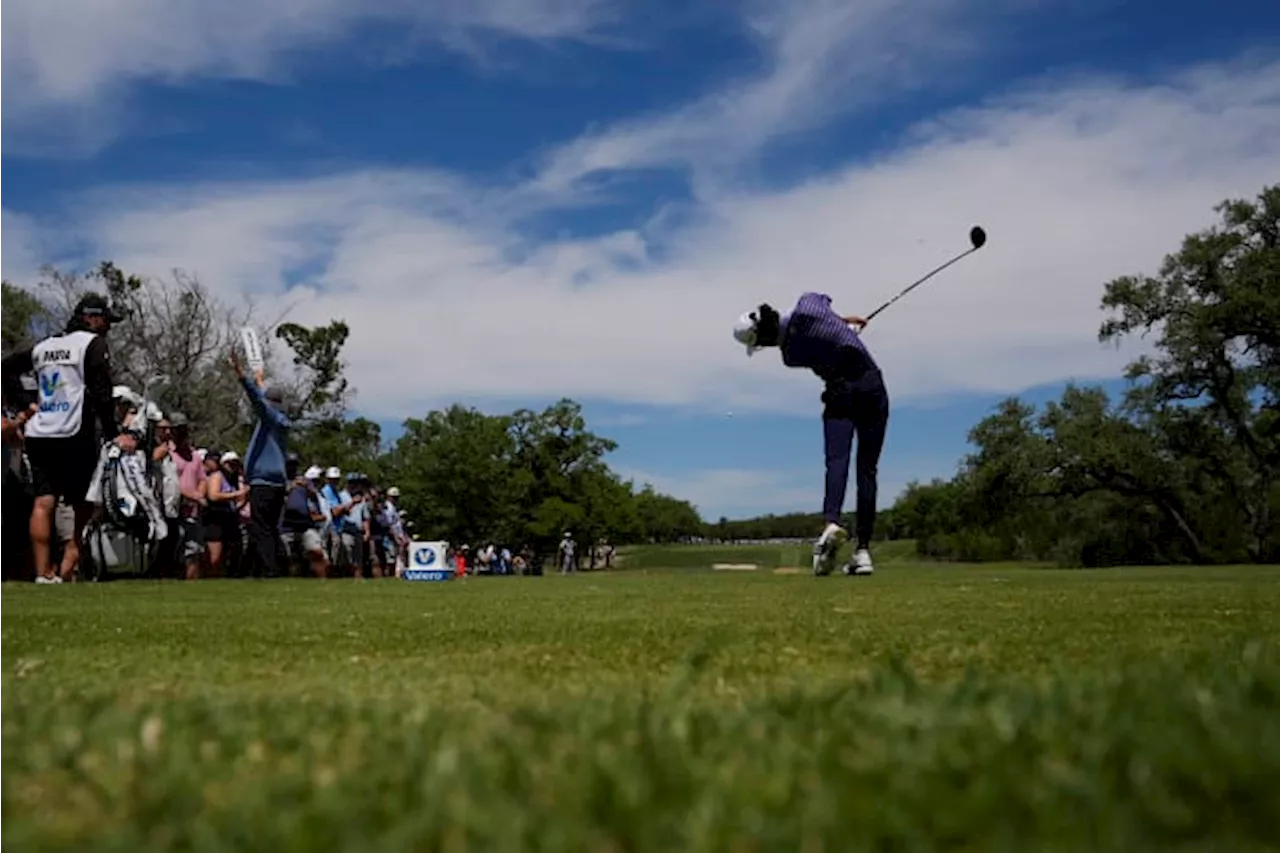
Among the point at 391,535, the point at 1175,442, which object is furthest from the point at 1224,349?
the point at 391,535

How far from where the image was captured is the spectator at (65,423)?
985 centimetres

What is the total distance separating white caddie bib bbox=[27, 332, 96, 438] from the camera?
32.3 ft

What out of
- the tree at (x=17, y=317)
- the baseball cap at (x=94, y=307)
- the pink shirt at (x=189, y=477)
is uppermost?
the tree at (x=17, y=317)

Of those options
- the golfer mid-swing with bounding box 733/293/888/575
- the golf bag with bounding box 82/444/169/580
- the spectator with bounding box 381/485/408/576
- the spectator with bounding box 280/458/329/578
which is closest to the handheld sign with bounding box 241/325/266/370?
the golf bag with bounding box 82/444/169/580

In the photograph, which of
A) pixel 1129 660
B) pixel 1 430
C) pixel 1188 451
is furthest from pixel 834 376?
pixel 1188 451

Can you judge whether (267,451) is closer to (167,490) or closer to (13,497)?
(167,490)

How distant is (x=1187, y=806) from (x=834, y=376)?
943 cm

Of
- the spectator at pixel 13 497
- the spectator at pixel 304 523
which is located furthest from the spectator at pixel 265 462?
the spectator at pixel 13 497

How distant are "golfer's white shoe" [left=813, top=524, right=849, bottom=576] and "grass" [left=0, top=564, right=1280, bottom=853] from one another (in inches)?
253

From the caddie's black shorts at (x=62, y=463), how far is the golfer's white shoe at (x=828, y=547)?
237 inches

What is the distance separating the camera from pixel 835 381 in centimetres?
1086

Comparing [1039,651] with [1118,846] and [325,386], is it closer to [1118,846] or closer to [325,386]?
[1118,846]

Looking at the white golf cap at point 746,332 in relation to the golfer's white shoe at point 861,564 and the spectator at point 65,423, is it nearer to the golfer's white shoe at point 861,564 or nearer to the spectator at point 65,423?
the golfer's white shoe at point 861,564

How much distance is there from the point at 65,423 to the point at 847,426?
20.9ft
